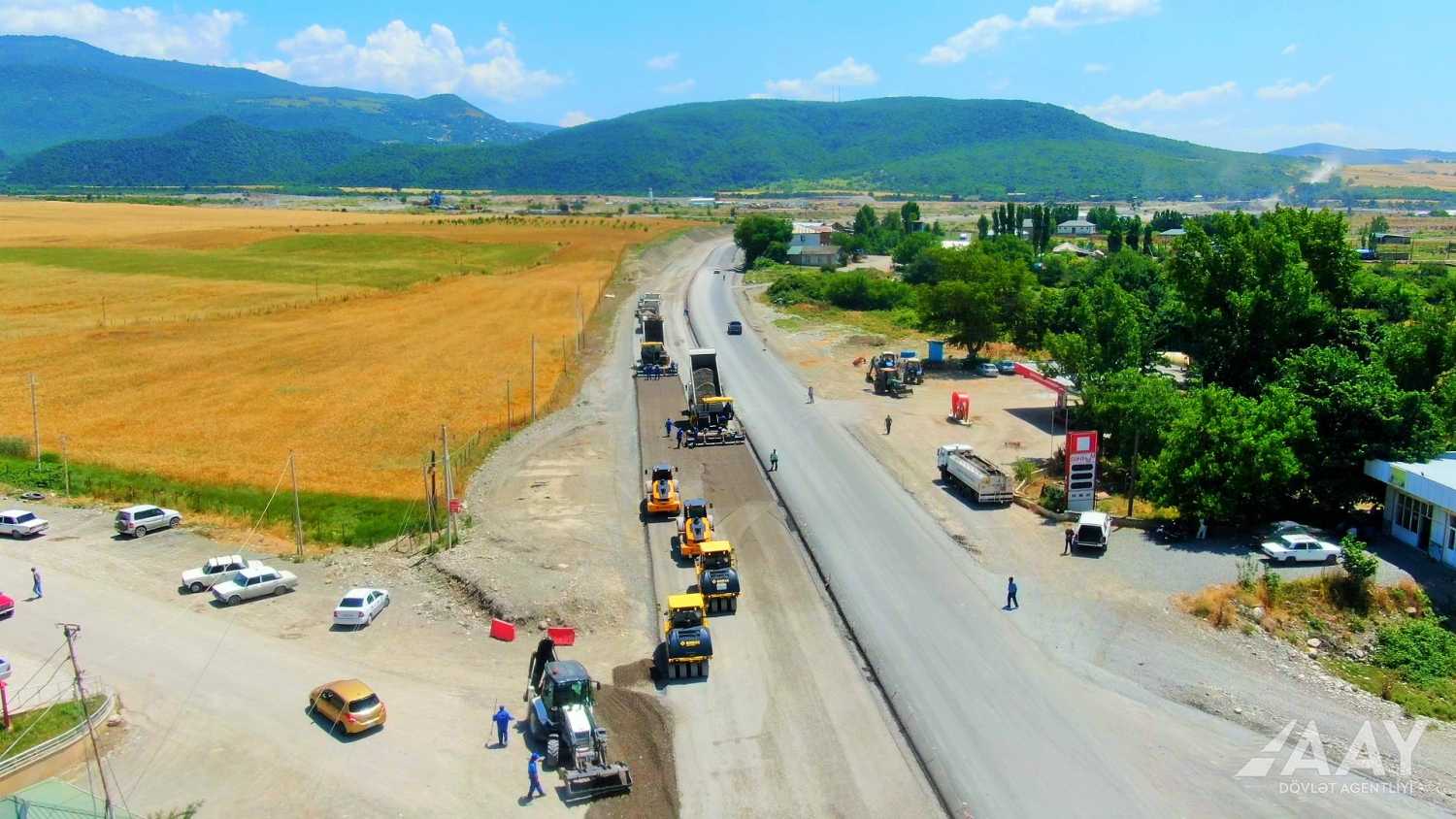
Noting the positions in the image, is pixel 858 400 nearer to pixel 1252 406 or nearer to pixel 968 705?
pixel 1252 406

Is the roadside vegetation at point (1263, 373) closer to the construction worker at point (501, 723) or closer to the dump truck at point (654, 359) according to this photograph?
the construction worker at point (501, 723)

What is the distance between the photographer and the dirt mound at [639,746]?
2233 cm

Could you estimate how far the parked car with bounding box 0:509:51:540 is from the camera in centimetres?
3947

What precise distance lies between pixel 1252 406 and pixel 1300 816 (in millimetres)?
19467

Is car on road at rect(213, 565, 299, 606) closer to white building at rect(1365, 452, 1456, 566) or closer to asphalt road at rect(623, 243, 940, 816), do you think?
asphalt road at rect(623, 243, 940, 816)

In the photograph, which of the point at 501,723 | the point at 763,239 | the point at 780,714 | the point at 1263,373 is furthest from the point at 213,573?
the point at 763,239

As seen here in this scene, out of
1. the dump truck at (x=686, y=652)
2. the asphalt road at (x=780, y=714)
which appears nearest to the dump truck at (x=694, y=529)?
the asphalt road at (x=780, y=714)

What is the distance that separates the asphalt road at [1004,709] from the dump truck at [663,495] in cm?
483

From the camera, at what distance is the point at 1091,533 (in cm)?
3722

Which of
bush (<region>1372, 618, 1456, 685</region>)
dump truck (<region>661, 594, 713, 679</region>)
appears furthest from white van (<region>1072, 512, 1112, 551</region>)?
dump truck (<region>661, 594, 713, 679</region>)

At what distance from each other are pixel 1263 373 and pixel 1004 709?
26.9m

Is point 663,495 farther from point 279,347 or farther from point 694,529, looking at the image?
point 279,347

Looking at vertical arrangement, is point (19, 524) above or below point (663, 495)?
below

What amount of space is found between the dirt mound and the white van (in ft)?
56.0
